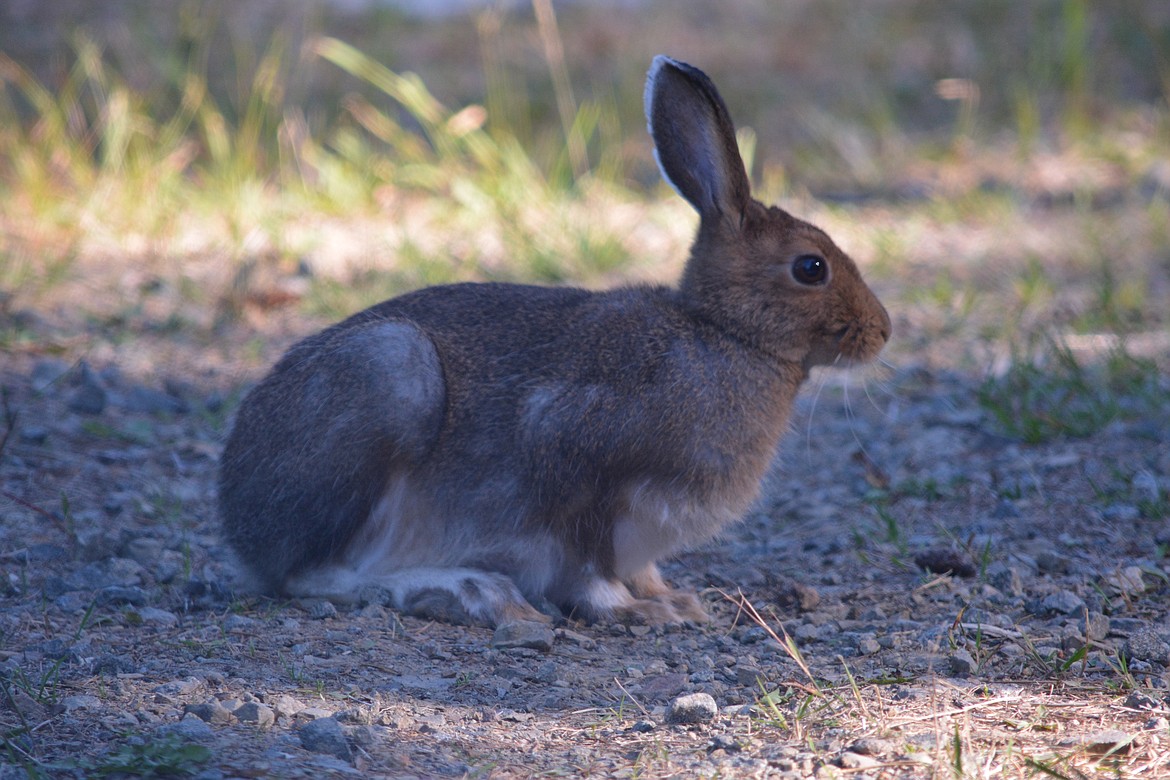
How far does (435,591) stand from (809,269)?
4.77 feet

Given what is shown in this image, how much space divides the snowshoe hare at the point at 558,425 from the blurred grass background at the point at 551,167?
189cm

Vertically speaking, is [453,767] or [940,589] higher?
[940,589]

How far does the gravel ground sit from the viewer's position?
2771 mm

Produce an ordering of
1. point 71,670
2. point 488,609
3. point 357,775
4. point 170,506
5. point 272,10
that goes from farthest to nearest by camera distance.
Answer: point 272,10, point 170,506, point 488,609, point 71,670, point 357,775

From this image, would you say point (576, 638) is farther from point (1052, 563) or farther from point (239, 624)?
point (1052, 563)

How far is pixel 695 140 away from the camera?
12.6ft

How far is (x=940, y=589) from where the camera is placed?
391 cm

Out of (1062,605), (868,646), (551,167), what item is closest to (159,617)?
(868,646)

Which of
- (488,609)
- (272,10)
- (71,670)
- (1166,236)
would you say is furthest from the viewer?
(272,10)

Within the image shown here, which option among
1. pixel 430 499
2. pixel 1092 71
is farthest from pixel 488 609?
pixel 1092 71

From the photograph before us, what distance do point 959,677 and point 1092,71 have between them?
7.06 meters

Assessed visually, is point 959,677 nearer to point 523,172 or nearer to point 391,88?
point 523,172

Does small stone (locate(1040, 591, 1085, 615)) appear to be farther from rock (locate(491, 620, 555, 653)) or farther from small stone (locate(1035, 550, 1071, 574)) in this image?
rock (locate(491, 620, 555, 653))

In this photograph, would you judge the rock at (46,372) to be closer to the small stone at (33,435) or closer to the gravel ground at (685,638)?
the gravel ground at (685,638)
